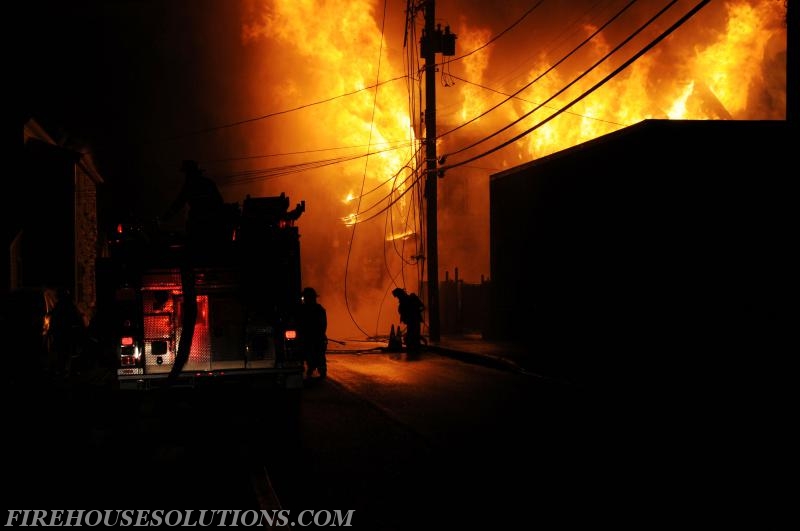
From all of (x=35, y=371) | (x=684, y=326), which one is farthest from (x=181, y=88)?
(x=684, y=326)

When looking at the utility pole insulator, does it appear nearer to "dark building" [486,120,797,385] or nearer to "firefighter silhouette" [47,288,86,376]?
"dark building" [486,120,797,385]

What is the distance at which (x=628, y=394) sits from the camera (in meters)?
14.0

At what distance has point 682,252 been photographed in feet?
54.8

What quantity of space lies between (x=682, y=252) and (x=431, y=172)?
10.4m

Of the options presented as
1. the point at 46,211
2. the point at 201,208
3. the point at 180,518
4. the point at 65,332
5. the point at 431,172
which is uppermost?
the point at 431,172

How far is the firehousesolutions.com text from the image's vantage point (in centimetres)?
612

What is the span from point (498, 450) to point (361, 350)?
1686 centimetres

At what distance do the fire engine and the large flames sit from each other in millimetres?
24590

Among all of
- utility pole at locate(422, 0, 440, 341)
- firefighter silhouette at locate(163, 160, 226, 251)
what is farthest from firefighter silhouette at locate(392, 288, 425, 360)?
firefighter silhouette at locate(163, 160, 226, 251)

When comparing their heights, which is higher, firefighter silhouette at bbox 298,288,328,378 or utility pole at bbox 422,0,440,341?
utility pole at bbox 422,0,440,341

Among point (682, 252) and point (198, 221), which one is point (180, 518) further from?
point (682, 252)

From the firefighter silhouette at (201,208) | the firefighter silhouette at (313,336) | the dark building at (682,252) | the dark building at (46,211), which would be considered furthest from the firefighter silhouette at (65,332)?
the dark building at (46,211)

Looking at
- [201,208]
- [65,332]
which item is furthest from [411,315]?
[201,208]

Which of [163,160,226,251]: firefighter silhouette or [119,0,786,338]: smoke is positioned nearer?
[163,160,226,251]: firefighter silhouette
